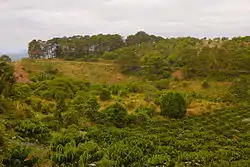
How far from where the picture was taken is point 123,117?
21281 millimetres

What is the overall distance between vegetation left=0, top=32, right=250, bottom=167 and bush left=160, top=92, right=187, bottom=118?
0.23 ft

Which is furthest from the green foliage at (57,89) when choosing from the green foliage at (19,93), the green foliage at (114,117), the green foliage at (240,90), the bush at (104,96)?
the green foliage at (240,90)

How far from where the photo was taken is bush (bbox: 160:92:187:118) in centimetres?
2388

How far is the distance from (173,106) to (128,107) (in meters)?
4.31

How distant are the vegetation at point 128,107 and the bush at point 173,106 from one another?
69 mm

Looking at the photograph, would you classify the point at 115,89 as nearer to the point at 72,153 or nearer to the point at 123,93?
the point at 123,93

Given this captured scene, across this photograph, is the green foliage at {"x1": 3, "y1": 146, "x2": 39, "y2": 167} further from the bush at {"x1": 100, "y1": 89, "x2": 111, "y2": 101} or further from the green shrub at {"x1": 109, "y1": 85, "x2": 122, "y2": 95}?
the green shrub at {"x1": 109, "y1": 85, "x2": 122, "y2": 95}

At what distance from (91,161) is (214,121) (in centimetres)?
1422

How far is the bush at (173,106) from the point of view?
940 inches

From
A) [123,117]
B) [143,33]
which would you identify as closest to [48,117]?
[123,117]

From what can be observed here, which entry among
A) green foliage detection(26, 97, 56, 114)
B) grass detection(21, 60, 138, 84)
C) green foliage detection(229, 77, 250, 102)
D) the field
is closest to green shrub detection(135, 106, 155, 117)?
the field

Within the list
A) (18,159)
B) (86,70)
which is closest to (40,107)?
(18,159)

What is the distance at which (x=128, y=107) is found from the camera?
88.2 feet

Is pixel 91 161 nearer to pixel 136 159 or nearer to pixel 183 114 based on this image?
pixel 136 159
